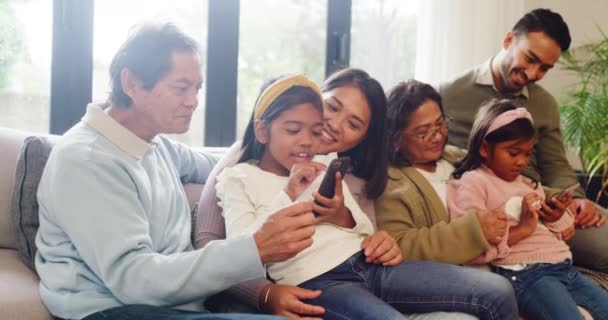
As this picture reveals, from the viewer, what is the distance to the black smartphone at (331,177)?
4.99 feet

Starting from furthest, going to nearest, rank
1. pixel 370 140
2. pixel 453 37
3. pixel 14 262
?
1. pixel 453 37
2. pixel 370 140
3. pixel 14 262

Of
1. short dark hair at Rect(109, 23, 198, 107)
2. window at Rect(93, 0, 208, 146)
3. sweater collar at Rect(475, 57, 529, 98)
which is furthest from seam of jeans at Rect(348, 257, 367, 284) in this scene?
window at Rect(93, 0, 208, 146)

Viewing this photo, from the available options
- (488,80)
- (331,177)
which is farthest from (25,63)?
(331,177)

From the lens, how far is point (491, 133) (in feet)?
6.75

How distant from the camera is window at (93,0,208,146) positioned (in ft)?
10.5

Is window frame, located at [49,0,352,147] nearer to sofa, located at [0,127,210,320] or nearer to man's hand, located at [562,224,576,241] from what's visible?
sofa, located at [0,127,210,320]

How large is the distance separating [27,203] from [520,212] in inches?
52.1

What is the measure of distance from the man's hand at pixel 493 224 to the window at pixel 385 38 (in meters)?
2.30

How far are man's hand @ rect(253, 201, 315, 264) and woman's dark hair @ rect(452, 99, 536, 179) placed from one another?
848mm

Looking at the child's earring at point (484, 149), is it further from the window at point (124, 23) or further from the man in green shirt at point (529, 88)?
the window at point (124, 23)

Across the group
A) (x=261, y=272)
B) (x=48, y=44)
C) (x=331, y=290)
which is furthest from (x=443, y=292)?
(x=48, y=44)

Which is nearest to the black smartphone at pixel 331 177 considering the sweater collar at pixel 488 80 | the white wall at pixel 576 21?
the sweater collar at pixel 488 80

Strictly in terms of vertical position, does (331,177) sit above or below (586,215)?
above

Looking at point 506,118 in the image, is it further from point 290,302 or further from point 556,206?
point 290,302
